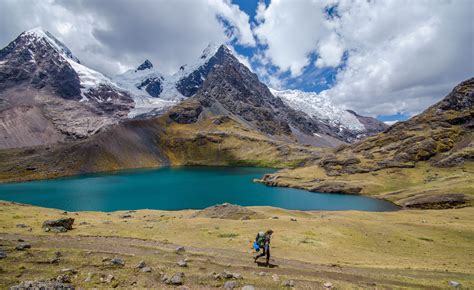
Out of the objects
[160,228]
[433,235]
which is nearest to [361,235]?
[433,235]

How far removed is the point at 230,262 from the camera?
85.4 ft

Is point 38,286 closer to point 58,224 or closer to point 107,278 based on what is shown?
point 107,278

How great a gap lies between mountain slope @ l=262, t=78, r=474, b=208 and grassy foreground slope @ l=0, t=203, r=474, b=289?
6806cm

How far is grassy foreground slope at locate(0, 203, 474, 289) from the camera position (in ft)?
69.3

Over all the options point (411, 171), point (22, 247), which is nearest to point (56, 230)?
point (22, 247)

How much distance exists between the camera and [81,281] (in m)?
18.9

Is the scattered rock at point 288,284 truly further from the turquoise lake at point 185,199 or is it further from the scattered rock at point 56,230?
the turquoise lake at point 185,199

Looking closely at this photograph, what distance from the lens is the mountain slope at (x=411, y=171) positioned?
Result: 365ft

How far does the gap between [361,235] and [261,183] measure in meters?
138

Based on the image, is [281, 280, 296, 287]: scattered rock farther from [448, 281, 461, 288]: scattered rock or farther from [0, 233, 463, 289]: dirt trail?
[448, 281, 461, 288]: scattered rock

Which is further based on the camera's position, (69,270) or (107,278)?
(69,270)

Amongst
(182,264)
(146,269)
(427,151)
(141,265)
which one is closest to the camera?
(146,269)

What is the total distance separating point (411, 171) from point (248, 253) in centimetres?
15517

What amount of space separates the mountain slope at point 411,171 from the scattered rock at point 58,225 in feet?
342
